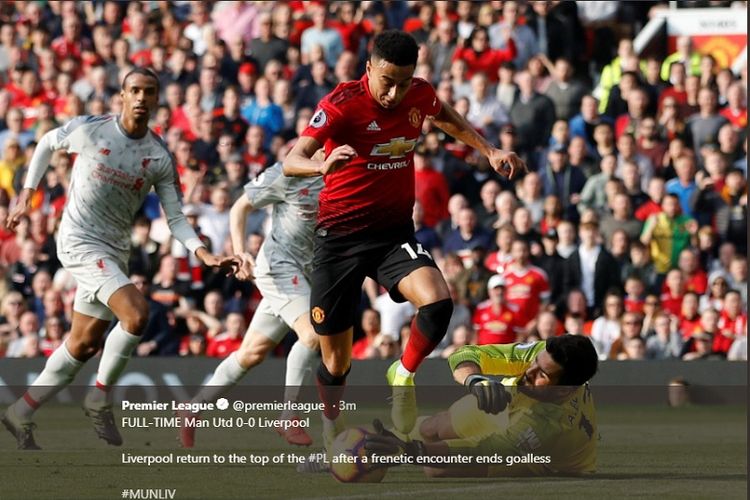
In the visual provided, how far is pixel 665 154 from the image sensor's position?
1842 cm

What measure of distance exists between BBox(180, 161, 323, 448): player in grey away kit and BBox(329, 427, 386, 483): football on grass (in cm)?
241

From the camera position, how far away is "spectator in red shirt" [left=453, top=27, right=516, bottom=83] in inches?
776

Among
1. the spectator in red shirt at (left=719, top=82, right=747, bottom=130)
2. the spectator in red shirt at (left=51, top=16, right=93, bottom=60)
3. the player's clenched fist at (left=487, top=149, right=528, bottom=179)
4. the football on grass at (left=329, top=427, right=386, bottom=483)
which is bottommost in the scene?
the football on grass at (left=329, top=427, right=386, bottom=483)

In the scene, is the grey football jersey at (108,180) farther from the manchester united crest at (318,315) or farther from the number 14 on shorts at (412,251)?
the number 14 on shorts at (412,251)

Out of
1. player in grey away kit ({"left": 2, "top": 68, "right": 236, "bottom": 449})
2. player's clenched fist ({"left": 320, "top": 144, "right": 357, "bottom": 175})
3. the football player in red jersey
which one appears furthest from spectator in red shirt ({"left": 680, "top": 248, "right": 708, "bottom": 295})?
player's clenched fist ({"left": 320, "top": 144, "right": 357, "bottom": 175})

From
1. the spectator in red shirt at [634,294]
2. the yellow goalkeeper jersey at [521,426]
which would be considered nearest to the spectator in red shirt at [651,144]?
the spectator in red shirt at [634,294]

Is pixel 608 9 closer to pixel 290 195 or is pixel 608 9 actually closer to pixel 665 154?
pixel 665 154

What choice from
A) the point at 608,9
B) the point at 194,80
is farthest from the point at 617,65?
the point at 194,80

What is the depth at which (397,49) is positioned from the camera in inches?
378

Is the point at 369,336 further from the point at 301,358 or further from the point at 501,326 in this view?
the point at 301,358

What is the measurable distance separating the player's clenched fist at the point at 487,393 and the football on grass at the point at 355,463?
0.78m

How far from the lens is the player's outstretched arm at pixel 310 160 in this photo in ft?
28.9

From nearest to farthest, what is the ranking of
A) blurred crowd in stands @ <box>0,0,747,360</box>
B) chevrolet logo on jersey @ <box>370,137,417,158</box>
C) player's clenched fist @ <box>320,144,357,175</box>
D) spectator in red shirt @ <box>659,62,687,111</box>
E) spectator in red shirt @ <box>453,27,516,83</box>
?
player's clenched fist @ <box>320,144,357,175</box>
chevrolet logo on jersey @ <box>370,137,417,158</box>
blurred crowd in stands @ <box>0,0,747,360</box>
spectator in red shirt @ <box>659,62,687,111</box>
spectator in red shirt @ <box>453,27,516,83</box>

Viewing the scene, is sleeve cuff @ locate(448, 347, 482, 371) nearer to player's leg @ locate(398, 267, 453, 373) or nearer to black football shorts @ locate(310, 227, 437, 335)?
player's leg @ locate(398, 267, 453, 373)
